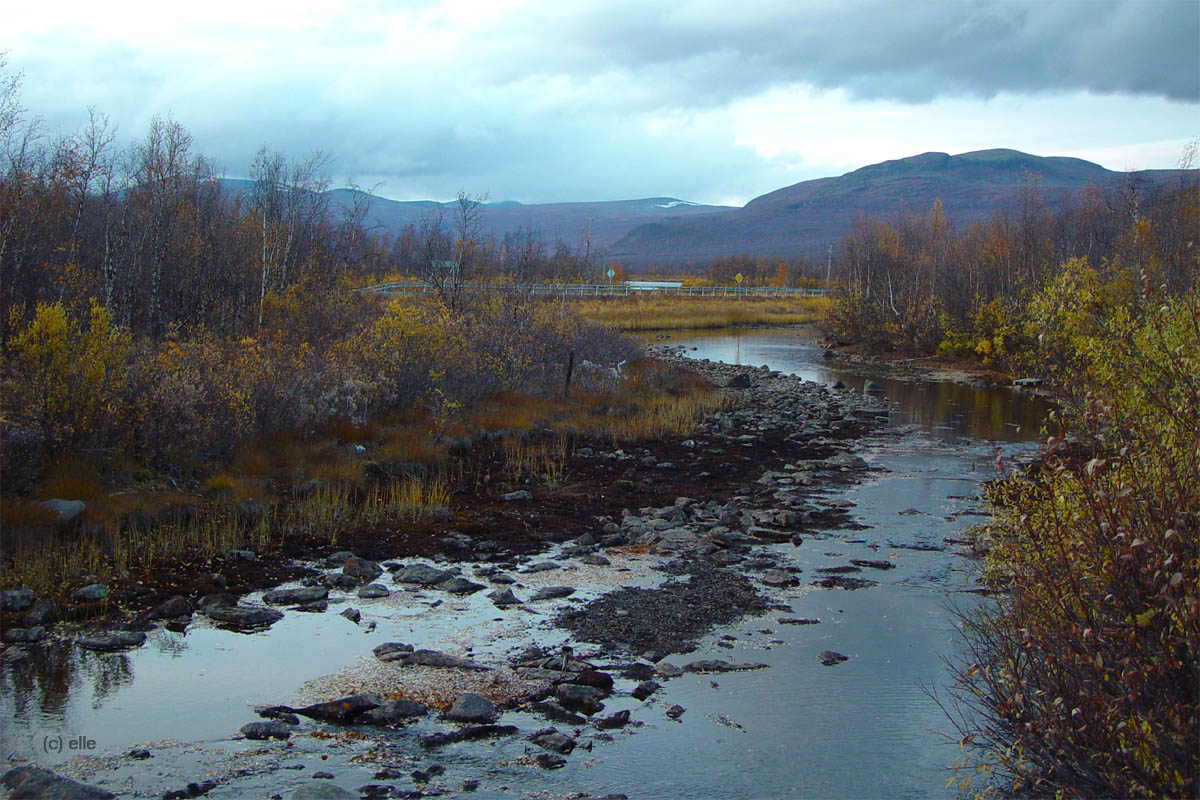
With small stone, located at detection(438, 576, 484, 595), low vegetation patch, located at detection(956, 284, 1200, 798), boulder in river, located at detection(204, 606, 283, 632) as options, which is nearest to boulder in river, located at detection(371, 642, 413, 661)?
boulder in river, located at detection(204, 606, 283, 632)

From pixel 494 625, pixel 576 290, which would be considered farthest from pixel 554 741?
pixel 576 290

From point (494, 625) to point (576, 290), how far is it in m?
66.8

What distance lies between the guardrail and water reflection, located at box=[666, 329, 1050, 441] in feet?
32.5

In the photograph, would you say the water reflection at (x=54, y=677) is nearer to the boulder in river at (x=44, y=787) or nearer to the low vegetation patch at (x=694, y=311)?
the boulder in river at (x=44, y=787)

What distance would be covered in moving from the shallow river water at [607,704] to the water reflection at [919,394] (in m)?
8.24

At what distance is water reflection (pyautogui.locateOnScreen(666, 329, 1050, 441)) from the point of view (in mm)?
26000

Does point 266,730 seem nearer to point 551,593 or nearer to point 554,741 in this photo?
point 554,741

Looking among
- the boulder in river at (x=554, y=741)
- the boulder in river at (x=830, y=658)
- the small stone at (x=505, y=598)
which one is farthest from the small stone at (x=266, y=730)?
the boulder in river at (x=830, y=658)

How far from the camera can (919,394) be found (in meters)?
33.7

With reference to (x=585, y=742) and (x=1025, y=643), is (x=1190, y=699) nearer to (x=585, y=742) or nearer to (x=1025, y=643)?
(x=1025, y=643)

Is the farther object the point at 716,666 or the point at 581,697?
the point at 716,666

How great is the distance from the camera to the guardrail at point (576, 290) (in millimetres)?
32531

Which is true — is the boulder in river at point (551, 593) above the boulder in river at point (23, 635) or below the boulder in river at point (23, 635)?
below

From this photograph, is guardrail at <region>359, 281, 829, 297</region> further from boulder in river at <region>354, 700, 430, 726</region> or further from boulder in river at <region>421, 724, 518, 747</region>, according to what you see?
boulder in river at <region>421, 724, 518, 747</region>
